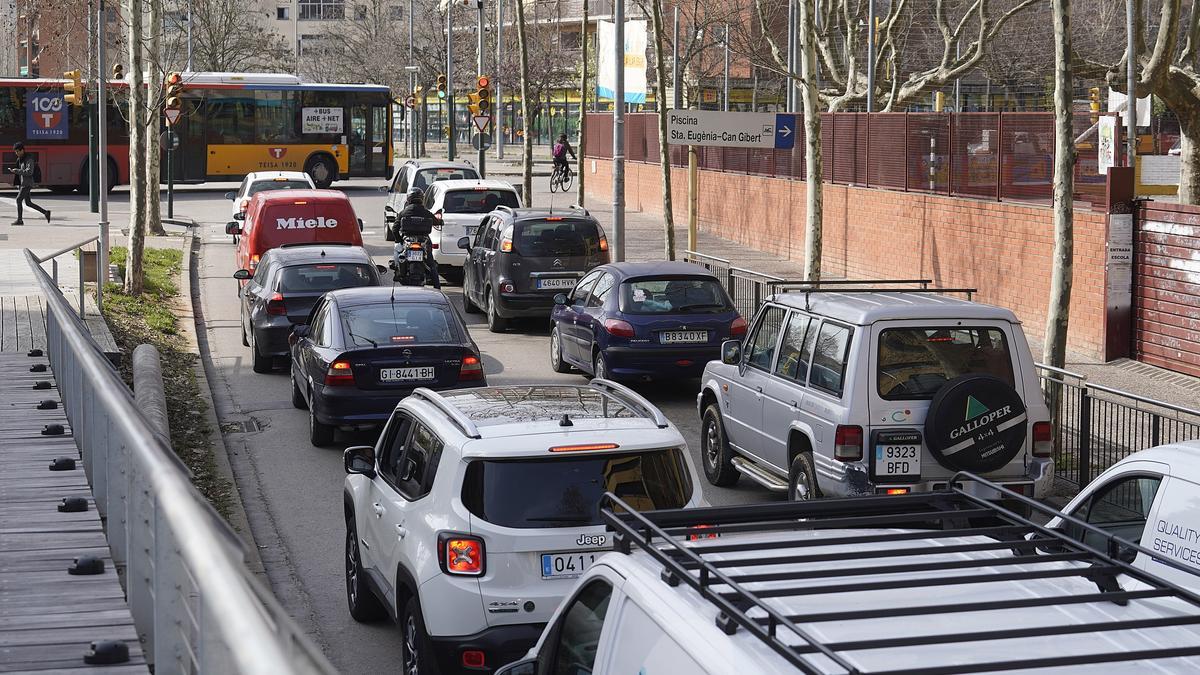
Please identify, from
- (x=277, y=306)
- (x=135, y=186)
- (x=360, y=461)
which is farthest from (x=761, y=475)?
(x=135, y=186)

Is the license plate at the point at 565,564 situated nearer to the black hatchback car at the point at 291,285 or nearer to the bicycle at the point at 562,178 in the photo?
the black hatchback car at the point at 291,285

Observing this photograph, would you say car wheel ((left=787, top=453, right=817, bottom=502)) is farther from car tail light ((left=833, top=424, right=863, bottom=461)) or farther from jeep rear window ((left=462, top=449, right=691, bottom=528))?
jeep rear window ((left=462, top=449, right=691, bottom=528))

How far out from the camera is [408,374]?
45.4 feet

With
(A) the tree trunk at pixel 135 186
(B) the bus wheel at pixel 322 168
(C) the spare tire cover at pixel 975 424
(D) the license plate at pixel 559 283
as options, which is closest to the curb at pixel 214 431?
(A) the tree trunk at pixel 135 186

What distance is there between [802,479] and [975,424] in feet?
4.73

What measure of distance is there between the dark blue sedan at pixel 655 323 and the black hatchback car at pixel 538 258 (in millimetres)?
4321

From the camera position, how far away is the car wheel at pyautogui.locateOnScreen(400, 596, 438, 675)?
7285mm

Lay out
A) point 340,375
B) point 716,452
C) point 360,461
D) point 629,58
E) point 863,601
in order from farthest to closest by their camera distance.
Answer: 1. point 629,58
2. point 340,375
3. point 716,452
4. point 360,461
5. point 863,601

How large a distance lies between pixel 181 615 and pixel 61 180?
4461cm

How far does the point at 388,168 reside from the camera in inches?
2048

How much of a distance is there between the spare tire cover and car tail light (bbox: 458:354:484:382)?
5.07 metres

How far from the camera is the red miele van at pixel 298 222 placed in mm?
22828

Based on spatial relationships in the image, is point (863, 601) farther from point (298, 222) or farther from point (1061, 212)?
point (298, 222)

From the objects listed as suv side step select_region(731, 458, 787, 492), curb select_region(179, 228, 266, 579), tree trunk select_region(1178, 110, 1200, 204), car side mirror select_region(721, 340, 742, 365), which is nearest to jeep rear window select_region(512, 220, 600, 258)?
curb select_region(179, 228, 266, 579)
